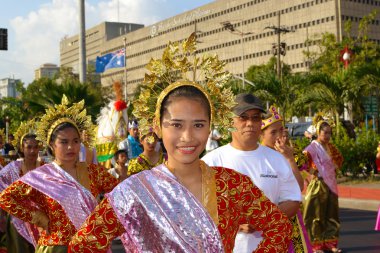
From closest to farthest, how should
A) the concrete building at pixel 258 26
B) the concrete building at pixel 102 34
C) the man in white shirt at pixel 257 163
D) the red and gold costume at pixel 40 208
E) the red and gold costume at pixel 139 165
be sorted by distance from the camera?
the man in white shirt at pixel 257 163 → the red and gold costume at pixel 40 208 → the red and gold costume at pixel 139 165 → the concrete building at pixel 258 26 → the concrete building at pixel 102 34

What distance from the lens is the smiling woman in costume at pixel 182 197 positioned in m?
2.87

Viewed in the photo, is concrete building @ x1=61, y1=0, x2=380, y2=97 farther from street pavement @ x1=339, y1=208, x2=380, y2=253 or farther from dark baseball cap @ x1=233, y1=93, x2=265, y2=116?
dark baseball cap @ x1=233, y1=93, x2=265, y2=116

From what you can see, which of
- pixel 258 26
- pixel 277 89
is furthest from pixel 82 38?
pixel 258 26

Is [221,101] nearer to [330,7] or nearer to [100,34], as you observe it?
[330,7]

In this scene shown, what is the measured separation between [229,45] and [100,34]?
61.8 metres

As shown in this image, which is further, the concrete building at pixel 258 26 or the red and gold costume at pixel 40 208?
the concrete building at pixel 258 26

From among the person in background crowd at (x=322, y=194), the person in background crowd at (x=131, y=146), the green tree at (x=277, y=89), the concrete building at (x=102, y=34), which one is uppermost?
the concrete building at (x=102, y=34)

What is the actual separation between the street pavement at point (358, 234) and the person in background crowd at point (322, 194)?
0.38 m

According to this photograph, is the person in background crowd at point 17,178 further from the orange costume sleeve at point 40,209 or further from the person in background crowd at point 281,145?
the person in background crowd at point 281,145

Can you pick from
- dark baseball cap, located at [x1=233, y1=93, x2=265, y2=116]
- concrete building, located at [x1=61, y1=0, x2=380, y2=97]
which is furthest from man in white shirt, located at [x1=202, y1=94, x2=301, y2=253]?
concrete building, located at [x1=61, y1=0, x2=380, y2=97]

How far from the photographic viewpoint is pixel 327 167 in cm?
968

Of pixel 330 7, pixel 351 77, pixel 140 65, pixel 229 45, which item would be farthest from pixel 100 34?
pixel 351 77

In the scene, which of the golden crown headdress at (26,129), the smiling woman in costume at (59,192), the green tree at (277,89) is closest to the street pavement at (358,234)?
the golden crown headdress at (26,129)

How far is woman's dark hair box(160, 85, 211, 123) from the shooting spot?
3.05 m
